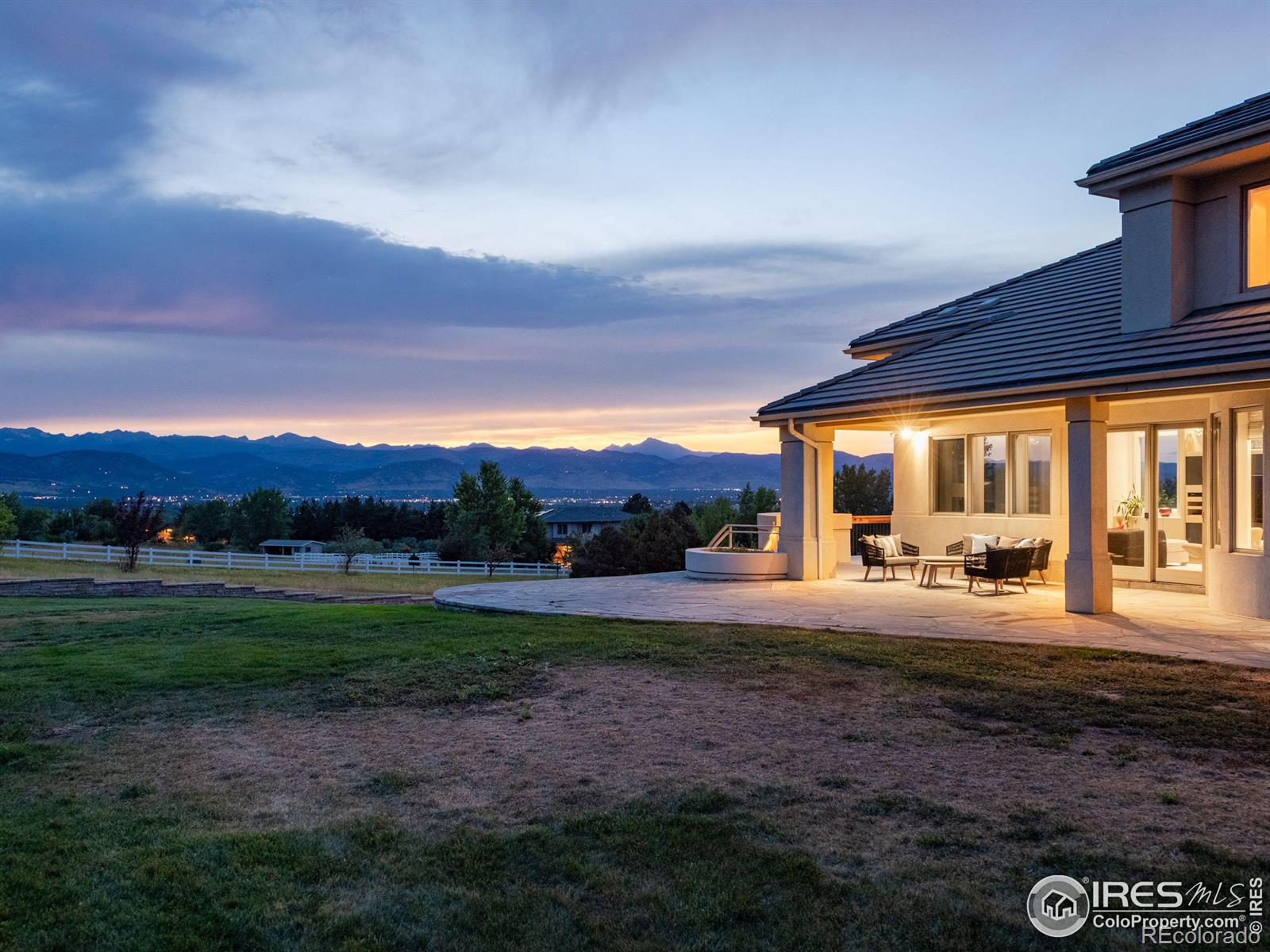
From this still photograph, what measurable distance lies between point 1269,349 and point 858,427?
7.72 m

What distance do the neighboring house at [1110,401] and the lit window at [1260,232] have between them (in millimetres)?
21

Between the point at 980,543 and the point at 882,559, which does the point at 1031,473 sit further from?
the point at 882,559

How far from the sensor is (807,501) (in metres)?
16.3

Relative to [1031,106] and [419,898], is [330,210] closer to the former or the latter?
[1031,106]

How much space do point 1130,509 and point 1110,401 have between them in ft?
9.87

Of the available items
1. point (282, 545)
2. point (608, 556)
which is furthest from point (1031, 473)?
point (282, 545)

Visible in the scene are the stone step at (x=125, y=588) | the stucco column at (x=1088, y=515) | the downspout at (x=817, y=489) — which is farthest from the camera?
the stone step at (x=125, y=588)

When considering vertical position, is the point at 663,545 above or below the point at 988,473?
below

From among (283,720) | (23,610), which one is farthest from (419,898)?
(23,610)

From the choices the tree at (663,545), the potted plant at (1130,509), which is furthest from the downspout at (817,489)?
the tree at (663,545)

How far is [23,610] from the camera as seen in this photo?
48.1ft

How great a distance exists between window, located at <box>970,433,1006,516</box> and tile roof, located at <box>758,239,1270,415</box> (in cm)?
238

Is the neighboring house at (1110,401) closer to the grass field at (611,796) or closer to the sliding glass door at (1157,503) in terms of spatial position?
the sliding glass door at (1157,503)

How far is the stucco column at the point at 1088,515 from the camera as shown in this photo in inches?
Result: 464
